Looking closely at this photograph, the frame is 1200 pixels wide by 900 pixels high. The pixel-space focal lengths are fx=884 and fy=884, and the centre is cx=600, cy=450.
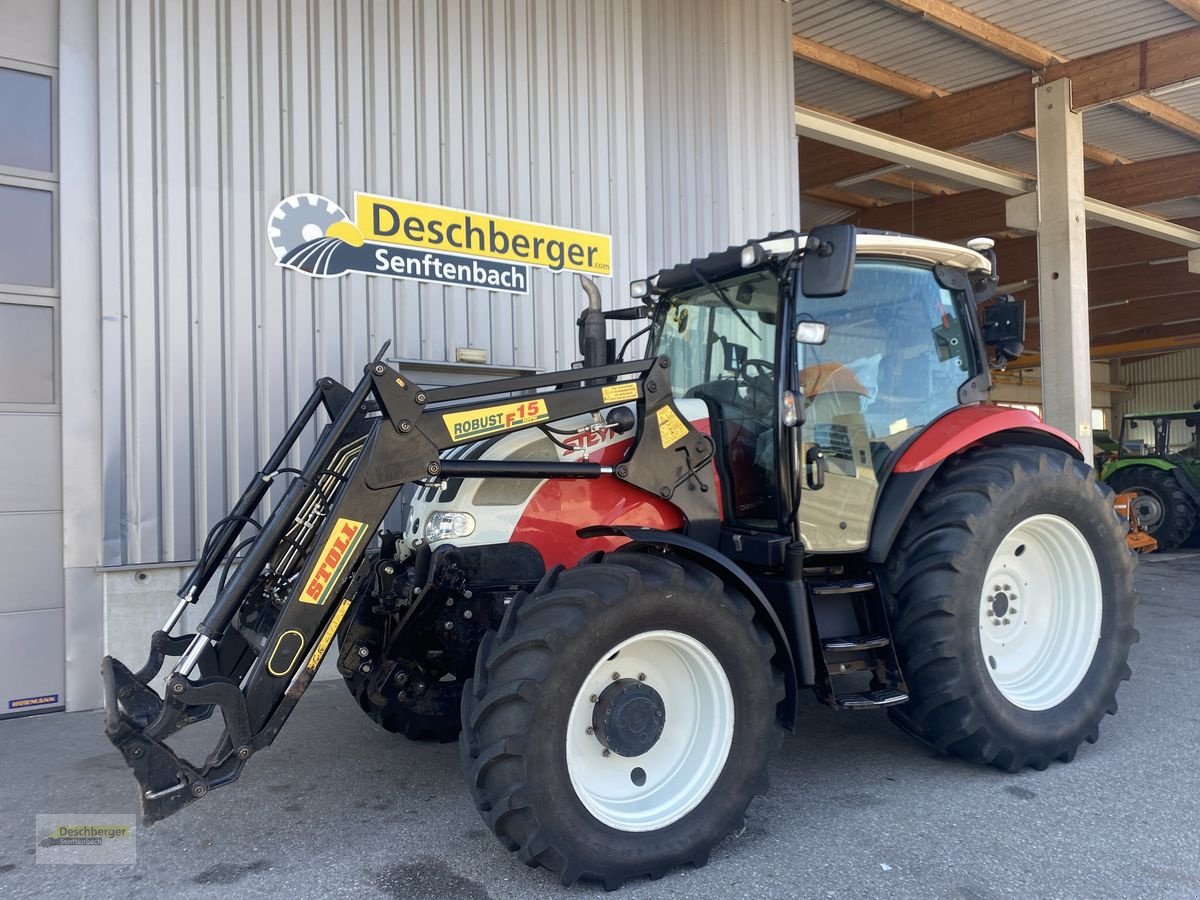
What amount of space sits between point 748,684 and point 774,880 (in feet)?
2.12

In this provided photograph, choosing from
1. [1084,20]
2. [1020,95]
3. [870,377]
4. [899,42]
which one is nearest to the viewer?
[870,377]

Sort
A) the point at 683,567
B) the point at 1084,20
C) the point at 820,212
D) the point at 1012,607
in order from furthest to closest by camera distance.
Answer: the point at 820,212 → the point at 1084,20 → the point at 1012,607 → the point at 683,567

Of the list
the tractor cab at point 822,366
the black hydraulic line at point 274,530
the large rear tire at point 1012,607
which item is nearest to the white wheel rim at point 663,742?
the tractor cab at point 822,366

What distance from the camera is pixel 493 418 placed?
3.34 meters

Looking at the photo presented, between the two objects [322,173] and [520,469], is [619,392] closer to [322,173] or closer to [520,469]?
[520,469]

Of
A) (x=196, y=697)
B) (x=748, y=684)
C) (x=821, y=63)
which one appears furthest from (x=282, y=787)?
(x=821, y=63)

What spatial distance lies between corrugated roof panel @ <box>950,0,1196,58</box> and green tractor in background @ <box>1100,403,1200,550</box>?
19.1 feet

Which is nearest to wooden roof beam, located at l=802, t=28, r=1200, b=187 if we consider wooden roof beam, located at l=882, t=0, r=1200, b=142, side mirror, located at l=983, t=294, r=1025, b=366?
wooden roof beam, located at l=882, t=0, r=1200, b=142

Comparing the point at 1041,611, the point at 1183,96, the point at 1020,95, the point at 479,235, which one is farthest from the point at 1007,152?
the point at 1041,611

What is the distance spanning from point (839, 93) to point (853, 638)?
8663 millimetres

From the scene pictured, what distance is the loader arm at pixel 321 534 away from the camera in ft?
9.41

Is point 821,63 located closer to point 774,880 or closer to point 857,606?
point 857,606

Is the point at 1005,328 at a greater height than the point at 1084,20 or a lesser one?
lesser

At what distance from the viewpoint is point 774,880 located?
300 cm
